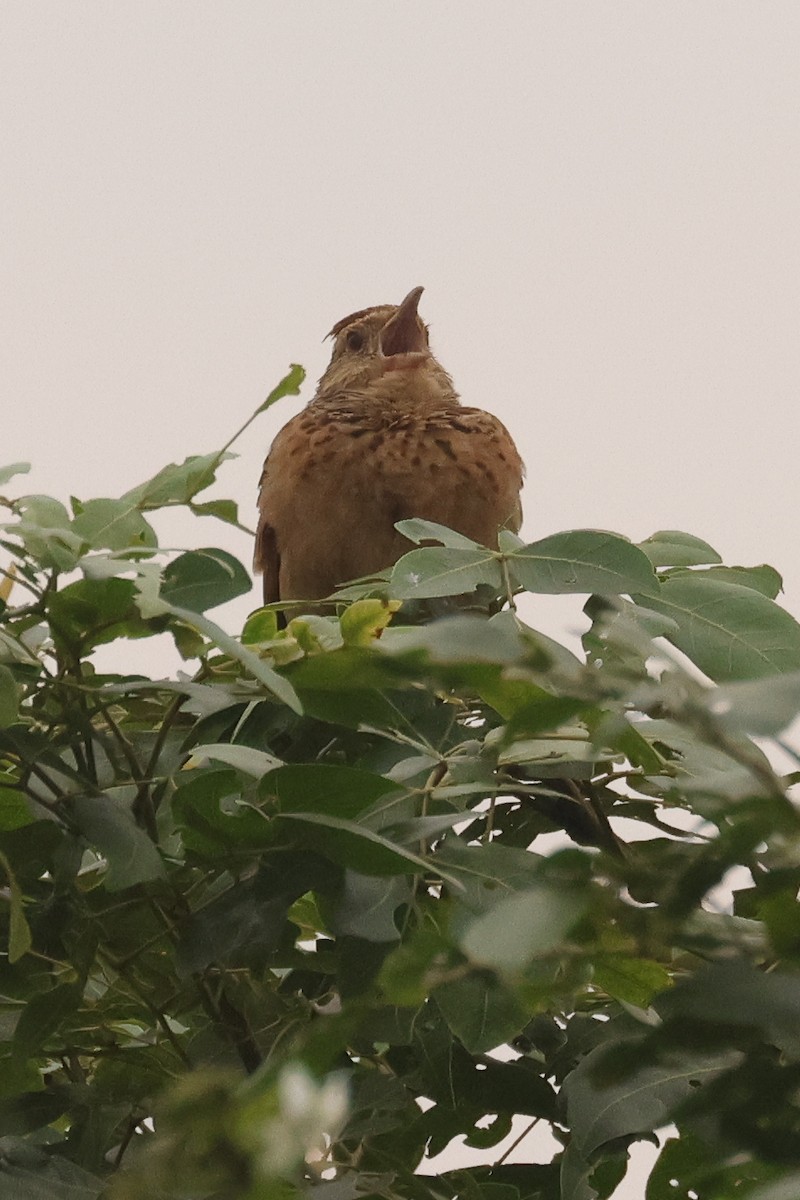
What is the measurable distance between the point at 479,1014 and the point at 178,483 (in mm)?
325

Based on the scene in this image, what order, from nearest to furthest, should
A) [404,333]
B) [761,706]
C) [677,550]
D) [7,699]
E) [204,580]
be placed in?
[761,706], [7,699], [204,580], [677,550], [404,333]

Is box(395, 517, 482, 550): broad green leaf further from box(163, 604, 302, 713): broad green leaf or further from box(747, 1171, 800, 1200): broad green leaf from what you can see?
box(747, 1171, 800, 1200): broad green leaf

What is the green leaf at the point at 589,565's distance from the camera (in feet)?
2.54

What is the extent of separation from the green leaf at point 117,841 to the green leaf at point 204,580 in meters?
0.12

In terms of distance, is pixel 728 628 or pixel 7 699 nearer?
pixel 7 699

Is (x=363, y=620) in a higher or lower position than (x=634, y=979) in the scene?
higher

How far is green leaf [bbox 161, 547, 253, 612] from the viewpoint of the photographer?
2.43ft

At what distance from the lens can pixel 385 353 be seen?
2.22m

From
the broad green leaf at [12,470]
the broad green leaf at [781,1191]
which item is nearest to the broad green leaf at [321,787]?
the broad green leaf at [12,470]

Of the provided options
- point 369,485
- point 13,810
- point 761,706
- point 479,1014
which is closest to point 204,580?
point 13,810

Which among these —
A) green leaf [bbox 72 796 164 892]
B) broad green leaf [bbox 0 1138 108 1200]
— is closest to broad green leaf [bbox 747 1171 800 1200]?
green leaf [bbox 72 796 164 892]

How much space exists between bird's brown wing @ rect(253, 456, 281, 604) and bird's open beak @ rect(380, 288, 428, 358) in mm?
441

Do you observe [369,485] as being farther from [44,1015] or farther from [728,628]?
[44,1015]

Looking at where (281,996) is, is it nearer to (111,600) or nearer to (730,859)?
(111,600)
